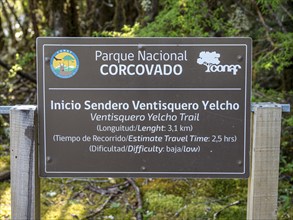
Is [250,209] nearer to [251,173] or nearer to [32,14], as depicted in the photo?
[251,173]

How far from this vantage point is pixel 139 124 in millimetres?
2574

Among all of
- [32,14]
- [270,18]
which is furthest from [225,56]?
[32,14]

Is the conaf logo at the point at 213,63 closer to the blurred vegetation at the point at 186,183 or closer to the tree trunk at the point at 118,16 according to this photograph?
the blurred vegetation at the point at 186,183

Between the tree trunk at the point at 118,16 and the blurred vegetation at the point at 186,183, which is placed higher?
the tree trunk at the point at 118,16

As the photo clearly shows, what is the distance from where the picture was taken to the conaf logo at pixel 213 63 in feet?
8.32

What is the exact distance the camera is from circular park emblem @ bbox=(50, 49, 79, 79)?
2537 mm

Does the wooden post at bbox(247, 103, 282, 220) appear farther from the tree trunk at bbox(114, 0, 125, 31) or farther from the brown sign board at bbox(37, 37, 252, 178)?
the tree trunk at bbox(114, 0, 125, 31)

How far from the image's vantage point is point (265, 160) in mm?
2570

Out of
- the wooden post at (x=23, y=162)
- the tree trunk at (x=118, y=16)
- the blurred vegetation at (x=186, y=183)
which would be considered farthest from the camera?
the tree trunk at (x=118, y=16)

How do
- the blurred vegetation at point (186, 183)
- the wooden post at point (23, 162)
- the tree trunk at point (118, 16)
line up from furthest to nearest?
the tree trunk at point (118, 16) → the blurred vegetation at point (186, 183) → the wooden post at point (23, 162)

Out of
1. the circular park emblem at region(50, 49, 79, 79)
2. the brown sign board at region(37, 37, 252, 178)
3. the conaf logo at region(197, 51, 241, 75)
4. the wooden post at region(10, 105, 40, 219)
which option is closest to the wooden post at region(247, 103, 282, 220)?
the brown sign board at region(37, 37, 252, 178)

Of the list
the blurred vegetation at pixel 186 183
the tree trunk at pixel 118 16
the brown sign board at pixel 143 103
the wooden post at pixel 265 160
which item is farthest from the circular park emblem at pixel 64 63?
the tree trunk at pixel 118 16

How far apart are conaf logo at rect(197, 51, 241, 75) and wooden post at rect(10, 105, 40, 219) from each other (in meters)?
1.04

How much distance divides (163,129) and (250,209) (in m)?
0.73
